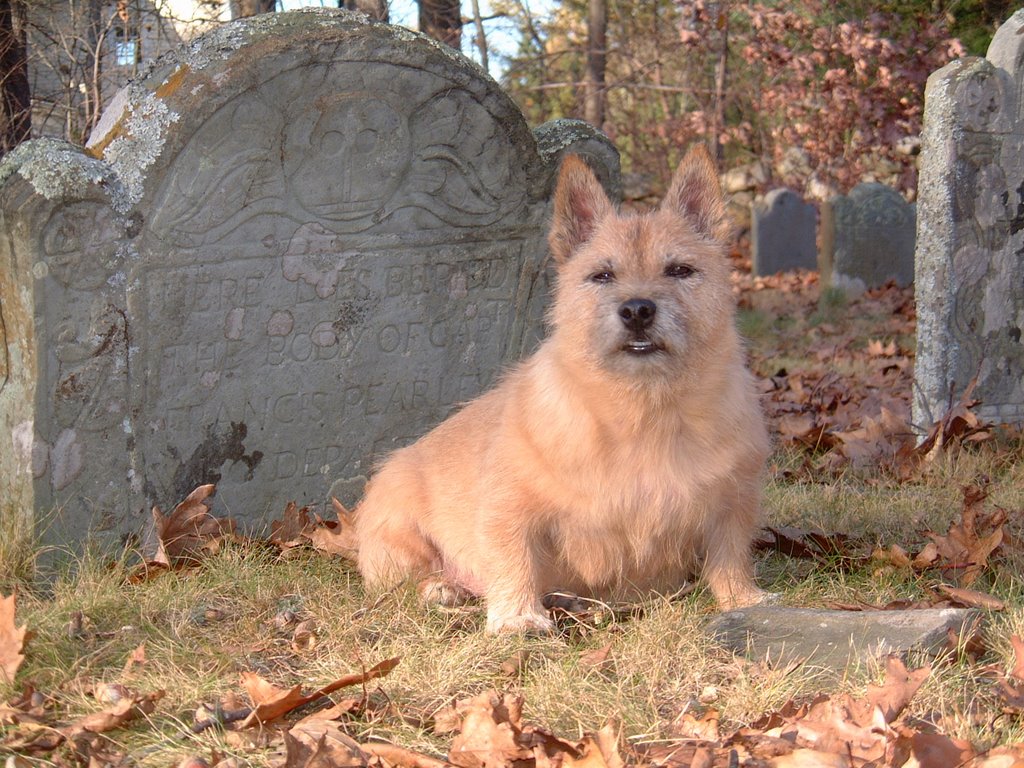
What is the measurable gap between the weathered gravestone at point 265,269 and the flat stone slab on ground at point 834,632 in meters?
2.36

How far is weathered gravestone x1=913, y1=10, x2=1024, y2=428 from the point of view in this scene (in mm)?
5984

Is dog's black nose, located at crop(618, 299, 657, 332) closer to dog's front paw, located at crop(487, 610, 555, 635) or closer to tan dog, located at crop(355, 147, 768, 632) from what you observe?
tan dog, located at crop(355, 147, 768, 632)

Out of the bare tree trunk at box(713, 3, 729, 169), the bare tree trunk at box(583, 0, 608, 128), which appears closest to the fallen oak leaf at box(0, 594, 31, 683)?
the bare tree trunk at box(583, 0, 608, 128)

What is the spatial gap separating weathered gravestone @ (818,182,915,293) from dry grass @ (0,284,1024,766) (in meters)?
7.77

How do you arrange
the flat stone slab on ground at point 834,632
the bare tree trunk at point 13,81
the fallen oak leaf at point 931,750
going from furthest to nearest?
the bare tree trunk at point 13,81 → the flat stone slab on ground at point 834,632 → the fallen oak leaf at point 931,750

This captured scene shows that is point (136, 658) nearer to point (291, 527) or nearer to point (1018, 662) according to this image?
point (291, 527)

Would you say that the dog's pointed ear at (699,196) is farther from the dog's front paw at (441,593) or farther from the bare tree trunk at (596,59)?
the bare tree trunk at (596,59)

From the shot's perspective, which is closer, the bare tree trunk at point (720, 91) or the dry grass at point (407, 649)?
the dry grass at point (407, 649)

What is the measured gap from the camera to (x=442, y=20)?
12.3m

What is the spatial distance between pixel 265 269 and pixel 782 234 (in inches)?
436

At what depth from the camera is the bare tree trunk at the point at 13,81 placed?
809 centimetres

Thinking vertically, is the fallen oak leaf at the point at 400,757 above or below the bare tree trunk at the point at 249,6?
below

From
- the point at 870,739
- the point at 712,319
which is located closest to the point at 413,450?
the point at 712,319

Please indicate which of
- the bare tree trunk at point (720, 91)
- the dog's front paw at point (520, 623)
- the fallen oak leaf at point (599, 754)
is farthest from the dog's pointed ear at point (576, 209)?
the bare tree trunk at point (720, 91)
